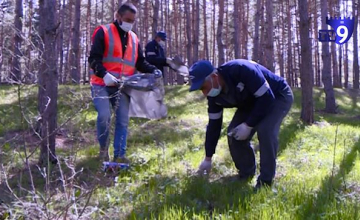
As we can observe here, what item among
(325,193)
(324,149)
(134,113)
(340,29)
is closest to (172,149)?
(134,113)

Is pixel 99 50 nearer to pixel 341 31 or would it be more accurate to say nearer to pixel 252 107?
pixel 252 107

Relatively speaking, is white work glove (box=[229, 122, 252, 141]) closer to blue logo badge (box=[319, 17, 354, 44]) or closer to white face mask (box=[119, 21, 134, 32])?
white face mask (box=[119, 21, 134, 32])

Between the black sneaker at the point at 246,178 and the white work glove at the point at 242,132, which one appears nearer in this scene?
the white work glove at the point at 242,132

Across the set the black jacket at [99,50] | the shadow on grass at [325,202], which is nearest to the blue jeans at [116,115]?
the black jacket at [99,50]

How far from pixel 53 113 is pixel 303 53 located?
5809mm

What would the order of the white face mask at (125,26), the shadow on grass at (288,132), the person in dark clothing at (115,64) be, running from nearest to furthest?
1. the person in dark clothing at (115,64)
2. the white face mask at (125,26)
3. the shadow on grass at (288,132)

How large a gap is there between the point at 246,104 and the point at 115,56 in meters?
1.66

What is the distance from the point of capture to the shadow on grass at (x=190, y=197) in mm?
3230

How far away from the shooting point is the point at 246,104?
4.10 metres

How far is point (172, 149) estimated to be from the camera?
5.73 metres

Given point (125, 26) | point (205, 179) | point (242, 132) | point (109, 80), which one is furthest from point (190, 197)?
point (125, 26)

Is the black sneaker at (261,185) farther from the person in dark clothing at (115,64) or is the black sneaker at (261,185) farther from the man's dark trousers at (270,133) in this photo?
the person in dark clothing at (115,64)

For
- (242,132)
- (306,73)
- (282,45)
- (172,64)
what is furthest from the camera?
(282,45)

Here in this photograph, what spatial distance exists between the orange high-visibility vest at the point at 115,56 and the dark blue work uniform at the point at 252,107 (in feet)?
4.19
